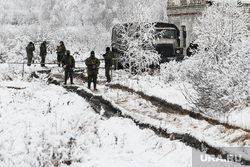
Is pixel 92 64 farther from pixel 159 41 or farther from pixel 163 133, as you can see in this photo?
pixel 163 133

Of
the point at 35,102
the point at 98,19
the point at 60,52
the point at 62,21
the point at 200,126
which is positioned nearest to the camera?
the point at 200,126

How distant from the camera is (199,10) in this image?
3070 cm

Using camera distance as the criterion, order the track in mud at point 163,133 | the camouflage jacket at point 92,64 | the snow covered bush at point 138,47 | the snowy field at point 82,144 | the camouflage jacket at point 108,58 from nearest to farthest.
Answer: the snowy field at point 82,144 → the track in mud at point 163,133 → the camouflage jacket at point 92,64 → the camouflage jacket at point 108,58 → the snow covered bush at point 138,47

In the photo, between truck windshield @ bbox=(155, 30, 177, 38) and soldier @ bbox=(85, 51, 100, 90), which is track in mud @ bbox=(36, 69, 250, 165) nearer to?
soldier @ bbox=(85, 51, 100, 90)

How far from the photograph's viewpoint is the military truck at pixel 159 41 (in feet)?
56.3

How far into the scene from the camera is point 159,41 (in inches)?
696

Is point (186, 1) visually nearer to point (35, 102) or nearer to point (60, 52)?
point (60, 52)

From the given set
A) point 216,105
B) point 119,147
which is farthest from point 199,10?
point 119,147

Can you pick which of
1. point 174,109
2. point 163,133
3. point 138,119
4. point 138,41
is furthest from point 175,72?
point 163,133

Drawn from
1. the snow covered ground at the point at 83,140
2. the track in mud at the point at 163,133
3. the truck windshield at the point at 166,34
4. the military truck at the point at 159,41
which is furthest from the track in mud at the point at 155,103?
the truck windshield at the point at 166,34

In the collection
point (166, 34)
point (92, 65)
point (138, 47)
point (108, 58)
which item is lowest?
point (92, 65)

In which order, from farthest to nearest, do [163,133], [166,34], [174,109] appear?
[166,34] < [174,109] < [163,133]

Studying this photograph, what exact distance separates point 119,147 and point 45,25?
93.0 feet

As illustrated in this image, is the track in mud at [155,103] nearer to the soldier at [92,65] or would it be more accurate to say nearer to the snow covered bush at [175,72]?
the soldier at [92,65]
